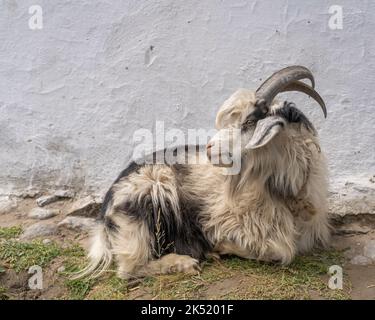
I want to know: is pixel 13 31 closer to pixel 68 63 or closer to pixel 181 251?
pixel 68 63

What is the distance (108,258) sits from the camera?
11.8 feet

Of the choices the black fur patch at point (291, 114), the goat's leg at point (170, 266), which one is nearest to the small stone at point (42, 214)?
the goat's leg at point (170, 266)

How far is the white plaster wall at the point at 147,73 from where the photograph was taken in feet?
13.8

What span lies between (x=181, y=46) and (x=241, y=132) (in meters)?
1.50

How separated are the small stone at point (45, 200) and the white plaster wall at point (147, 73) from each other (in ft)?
0.41

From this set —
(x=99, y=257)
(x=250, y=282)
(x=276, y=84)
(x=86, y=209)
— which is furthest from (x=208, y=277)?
(x=86, y=209)

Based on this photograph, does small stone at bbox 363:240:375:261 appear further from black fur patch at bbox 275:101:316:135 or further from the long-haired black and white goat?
black fur patch at bbox 275:101:316:135

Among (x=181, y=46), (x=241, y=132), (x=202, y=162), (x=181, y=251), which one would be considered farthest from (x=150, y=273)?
(x=181, y=46)

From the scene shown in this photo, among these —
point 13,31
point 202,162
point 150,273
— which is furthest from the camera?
point 13,31

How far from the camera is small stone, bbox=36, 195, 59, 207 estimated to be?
4.62 m

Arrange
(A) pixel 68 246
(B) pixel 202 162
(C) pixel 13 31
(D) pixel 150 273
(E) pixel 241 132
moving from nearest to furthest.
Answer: (E) pixel 241 132, (D) pixel 150 273, (B) pixel 202 162, (A) pixel 68 246, (C) pixel 13 31

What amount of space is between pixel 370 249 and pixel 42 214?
8.37 feet

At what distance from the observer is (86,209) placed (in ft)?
14.8

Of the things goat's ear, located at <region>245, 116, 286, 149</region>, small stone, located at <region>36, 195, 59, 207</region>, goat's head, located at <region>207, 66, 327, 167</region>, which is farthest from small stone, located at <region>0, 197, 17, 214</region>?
goat's ear, located at <region>245, 116, 286, 149</region>
